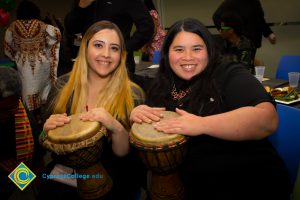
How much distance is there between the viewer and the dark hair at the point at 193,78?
145 cm

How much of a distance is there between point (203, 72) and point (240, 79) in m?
0.22

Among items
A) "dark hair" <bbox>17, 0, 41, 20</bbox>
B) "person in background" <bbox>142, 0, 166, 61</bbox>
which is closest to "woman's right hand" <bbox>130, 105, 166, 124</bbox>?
"dark hair" <bbox>17, 0, 41, 20</bbox>

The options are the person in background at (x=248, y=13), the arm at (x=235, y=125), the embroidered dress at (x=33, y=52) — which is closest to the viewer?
the arm at (x=235, y=125)

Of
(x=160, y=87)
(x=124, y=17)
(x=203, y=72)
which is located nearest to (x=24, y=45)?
(x=124, y=17)

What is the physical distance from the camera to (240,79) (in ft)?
4.46

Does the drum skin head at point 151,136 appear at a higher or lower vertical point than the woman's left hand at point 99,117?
lower

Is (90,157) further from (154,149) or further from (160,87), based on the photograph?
(160,87)

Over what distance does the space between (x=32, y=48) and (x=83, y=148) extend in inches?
99.1

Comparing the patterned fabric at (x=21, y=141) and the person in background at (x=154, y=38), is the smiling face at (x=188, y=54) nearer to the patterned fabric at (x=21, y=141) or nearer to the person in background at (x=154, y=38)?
the patterned fabric at (x=21, y=141)

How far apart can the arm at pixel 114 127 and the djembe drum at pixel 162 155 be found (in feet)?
0.43

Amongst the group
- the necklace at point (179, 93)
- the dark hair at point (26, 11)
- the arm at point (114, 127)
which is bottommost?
the arm at point (114, 127)

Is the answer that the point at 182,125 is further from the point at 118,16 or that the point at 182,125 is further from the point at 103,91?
the point at 118,16

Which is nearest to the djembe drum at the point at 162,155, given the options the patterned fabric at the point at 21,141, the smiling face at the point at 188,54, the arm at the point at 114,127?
the arm at the point at 114,127

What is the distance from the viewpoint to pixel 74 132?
4.22 feet
